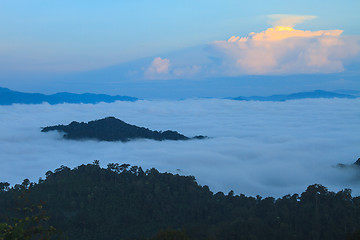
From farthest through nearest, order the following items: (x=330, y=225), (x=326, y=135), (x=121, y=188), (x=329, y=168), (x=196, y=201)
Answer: (x=326, y=135) < (x=329, y=168) < (x=121, y=188) < (x=196, y=201) < (x=330, y=225)

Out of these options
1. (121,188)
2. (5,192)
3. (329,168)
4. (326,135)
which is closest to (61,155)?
(5,192)

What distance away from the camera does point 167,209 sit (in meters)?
47.7

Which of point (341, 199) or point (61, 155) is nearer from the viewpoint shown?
point (341, 199)

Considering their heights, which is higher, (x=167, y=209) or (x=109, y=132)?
(x=109, y=132)

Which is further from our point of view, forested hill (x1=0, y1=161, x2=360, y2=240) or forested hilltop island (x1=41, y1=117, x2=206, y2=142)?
forested hilltop island (x1=41, y1=117, x2=206, y2=142)

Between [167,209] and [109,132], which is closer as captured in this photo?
[167,209]

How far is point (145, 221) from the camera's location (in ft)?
148

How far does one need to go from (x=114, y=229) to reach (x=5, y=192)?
77.2ft

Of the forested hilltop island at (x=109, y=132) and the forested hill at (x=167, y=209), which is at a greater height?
the forested hilltop island at (x=109, y=132)

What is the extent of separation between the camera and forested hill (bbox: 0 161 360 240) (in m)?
35.5

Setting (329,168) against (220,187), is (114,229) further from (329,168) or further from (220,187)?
(329,168)

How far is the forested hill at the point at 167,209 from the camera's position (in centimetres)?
3547

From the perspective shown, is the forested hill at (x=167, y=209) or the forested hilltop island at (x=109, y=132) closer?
the forested hill at (x=167, y=209)

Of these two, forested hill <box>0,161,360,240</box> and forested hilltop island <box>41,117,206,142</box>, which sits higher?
forested hilltop island <box>41,117,206,142</box>
